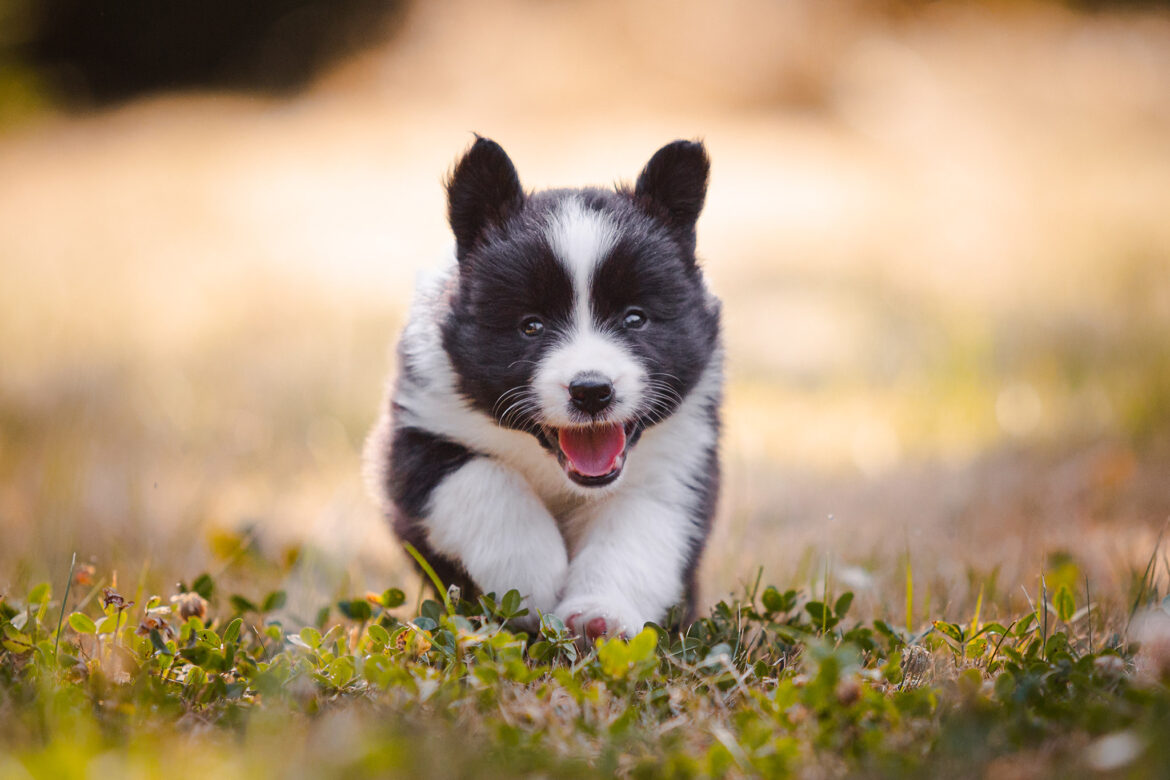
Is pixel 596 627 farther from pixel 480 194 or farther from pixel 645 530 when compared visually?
pixel 480 194

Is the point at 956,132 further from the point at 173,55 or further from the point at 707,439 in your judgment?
the point at 173,55

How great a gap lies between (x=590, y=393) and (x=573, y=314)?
28 centimetres

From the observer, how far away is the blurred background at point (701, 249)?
15.9ft

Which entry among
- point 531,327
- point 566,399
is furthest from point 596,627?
point 531,327

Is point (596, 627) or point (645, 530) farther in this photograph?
point (645, 530)

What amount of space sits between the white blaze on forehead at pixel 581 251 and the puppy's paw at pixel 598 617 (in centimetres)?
80

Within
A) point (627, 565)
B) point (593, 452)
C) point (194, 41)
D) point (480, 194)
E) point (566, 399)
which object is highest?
point (194, 41)

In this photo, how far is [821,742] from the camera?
2230 millimetres

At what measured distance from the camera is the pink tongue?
317 centimetres

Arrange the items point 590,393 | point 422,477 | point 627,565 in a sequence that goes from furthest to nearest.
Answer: point 422,477, point 627,565, point 590,393

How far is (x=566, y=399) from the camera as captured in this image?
3.01m

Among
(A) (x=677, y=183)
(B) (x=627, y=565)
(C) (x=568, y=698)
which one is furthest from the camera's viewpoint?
(A) (x=677, y=183)

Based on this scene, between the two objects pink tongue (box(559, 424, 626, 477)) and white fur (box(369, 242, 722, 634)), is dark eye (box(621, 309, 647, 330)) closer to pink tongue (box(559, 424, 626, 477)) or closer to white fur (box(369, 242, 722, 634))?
white fur (box(369, 242, 722, 634))

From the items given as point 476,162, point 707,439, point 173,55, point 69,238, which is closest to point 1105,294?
point 707,439
